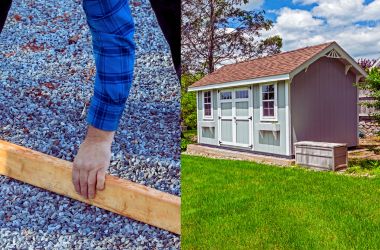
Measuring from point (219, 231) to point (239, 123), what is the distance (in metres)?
3.22

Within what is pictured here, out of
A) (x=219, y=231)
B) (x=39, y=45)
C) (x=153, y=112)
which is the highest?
(x=39, y=45)

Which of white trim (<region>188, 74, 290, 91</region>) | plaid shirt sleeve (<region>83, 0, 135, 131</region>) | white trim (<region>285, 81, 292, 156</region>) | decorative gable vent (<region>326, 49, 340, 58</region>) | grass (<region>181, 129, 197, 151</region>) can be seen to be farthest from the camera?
grass (<region>181, 129, 197, 151</region>)

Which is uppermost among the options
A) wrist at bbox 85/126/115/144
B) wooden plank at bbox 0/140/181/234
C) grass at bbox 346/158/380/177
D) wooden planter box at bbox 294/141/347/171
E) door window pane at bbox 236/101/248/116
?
door window pane at bbox 236/101/248/116

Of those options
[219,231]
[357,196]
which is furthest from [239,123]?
[219,231]

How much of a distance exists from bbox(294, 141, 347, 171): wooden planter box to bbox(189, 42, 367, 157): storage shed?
315mm

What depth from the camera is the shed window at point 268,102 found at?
5.09 m

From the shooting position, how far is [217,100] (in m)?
5.89

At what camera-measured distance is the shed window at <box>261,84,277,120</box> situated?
509 centimetres

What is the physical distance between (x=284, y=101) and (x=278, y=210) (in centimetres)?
222

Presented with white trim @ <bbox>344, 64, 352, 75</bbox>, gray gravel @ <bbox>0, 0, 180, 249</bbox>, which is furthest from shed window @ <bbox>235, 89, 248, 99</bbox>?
gray gravel @ <bbox>0, 0, 180, 249</bbox>

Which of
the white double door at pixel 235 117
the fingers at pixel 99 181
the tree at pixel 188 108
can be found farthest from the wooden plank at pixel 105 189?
the tree at pixel 188 108

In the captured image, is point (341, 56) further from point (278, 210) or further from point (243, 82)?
point (278, 210)

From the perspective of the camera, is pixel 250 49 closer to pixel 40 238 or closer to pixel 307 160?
pixel 307 160

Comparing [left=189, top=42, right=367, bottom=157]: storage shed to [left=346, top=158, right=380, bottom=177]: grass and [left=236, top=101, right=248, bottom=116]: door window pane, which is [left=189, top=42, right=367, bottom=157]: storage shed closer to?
[left=236, top=101, right=248, bottom=116]: door window pane
